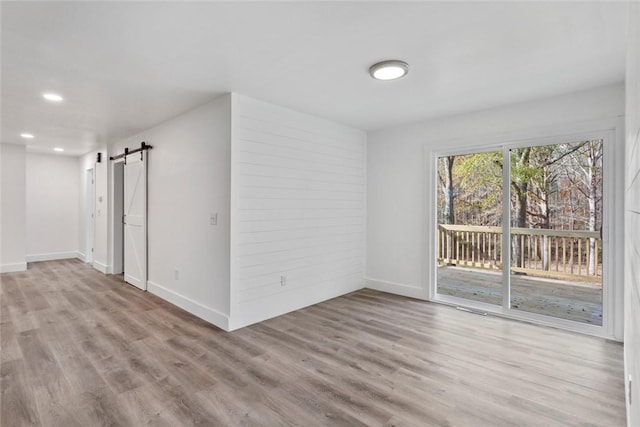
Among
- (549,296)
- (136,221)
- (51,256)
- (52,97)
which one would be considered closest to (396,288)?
(549,296)

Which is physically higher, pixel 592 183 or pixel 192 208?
pixel 592 183

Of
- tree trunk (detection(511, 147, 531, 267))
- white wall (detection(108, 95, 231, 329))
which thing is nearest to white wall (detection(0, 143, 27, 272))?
white wall (detection(108, 95, 231, 329))

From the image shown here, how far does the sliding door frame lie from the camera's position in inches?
120

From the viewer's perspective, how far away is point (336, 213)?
4629mm

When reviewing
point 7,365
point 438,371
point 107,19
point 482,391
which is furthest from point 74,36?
point 482,391

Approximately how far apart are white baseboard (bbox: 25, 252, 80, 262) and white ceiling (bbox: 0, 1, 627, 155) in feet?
15.6

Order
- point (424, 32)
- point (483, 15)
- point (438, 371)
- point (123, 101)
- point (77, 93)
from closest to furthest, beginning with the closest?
point (483, 15), point (424, 32), point (438, 371), point (77, 93), point (123, 101)

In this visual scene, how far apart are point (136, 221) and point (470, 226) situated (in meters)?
5.08

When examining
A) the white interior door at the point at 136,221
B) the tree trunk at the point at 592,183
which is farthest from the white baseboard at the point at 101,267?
the tree trunk at the point at 592,183

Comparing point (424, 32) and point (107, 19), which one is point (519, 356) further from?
point (107, 19)

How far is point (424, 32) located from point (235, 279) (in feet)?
9.21

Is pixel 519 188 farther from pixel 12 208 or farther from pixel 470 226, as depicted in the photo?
pixel 12 208

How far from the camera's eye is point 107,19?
2.01 metres

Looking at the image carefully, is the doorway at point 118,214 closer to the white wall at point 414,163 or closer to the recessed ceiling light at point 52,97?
the recessed ceiling light at point 52,97
